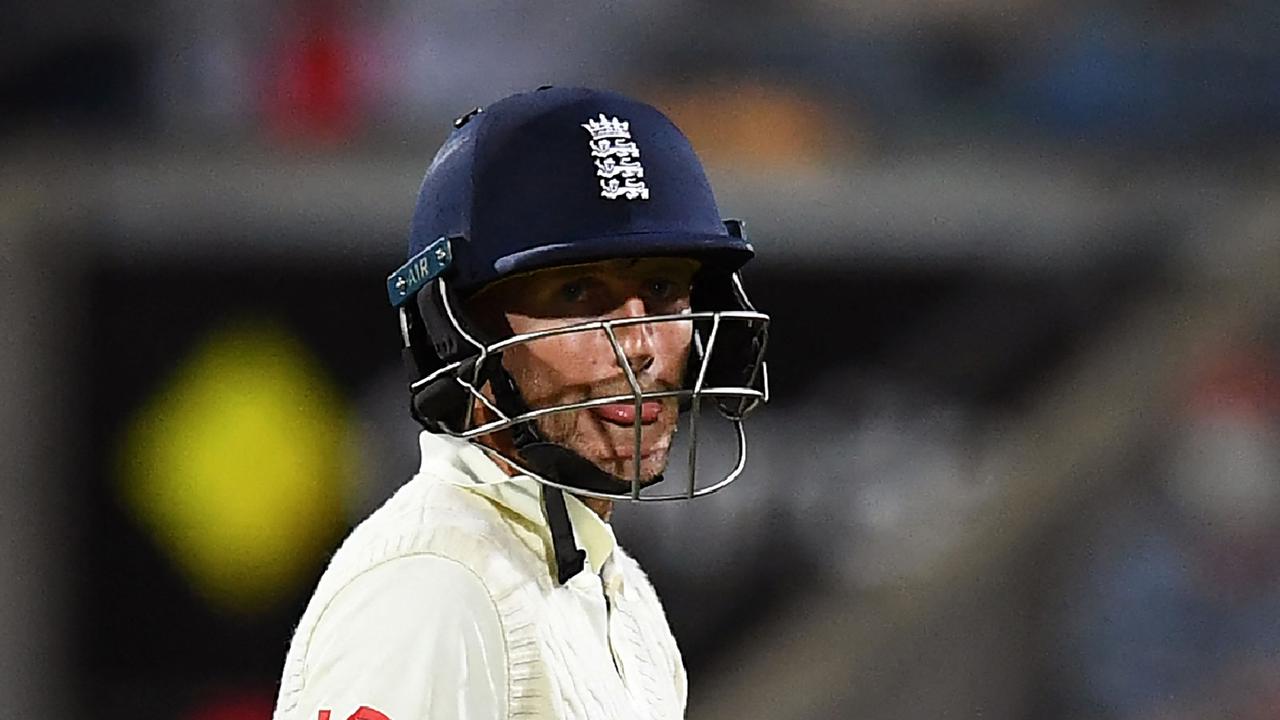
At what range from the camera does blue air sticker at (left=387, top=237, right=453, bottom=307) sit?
1.69 m

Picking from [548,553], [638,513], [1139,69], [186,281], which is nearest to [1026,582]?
[638,513]

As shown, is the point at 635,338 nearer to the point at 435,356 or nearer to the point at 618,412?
the point at 618,412

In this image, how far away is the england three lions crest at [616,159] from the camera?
1.69 m

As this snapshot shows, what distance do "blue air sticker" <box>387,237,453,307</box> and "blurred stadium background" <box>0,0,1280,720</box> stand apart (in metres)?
2.74

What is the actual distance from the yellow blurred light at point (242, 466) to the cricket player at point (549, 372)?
2.75 metres

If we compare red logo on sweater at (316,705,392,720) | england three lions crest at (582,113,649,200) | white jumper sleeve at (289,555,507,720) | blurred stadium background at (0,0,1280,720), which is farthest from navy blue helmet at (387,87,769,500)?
blurred stadium background at (0,0,1280,720)

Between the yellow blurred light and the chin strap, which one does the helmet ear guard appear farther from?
the yellow blurred light

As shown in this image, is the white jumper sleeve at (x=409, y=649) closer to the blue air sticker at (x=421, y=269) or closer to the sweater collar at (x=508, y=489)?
the sweater collar at (x=508, y=489)

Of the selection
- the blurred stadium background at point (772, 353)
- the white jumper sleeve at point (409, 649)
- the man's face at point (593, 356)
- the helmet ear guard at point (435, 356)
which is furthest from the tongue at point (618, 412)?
the blurred stadium background at point (772, 353)

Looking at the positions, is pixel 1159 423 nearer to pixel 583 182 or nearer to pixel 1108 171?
pixel 1108 171

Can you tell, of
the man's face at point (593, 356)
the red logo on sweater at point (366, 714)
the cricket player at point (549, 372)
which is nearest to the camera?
the red logo on sweater at point (366, 714)

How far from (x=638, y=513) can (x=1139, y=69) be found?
1.85 meters

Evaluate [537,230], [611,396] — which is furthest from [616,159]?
[611,396]

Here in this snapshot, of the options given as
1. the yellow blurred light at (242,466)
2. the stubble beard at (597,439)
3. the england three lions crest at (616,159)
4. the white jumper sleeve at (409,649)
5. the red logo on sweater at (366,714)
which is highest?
the england three lions crest at (616,159)
